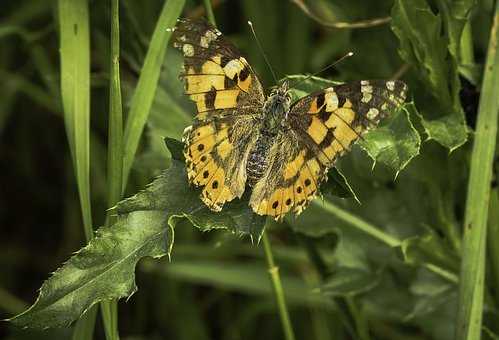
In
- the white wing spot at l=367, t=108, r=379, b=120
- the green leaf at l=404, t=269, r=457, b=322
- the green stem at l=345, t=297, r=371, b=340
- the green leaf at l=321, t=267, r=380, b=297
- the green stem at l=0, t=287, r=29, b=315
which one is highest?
the white wing spot at l=367, t=108, r=379, b=120

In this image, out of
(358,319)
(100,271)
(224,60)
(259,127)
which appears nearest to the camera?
(100,271)

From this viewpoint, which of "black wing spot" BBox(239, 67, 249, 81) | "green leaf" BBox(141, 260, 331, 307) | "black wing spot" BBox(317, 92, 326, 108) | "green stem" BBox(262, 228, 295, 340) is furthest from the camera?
"green leaf" BBox(141, 260, 331, 307)

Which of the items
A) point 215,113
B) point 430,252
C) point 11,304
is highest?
point 215,113

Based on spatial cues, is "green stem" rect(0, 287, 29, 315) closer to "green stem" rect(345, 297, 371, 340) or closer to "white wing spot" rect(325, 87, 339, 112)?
"green stem" rect(345, 297, 371, 340)

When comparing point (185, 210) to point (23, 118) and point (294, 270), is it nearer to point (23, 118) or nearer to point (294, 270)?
point (294, 270)

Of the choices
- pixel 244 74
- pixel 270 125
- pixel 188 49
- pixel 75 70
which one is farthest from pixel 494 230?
pixel 75 70

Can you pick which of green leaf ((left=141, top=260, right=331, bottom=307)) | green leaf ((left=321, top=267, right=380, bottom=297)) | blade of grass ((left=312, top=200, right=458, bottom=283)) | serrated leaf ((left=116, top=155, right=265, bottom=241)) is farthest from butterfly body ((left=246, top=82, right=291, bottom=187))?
green leaf ((left=141, top=260, right=331, bottom=307))

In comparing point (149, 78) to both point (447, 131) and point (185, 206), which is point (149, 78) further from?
point (447, 131)
